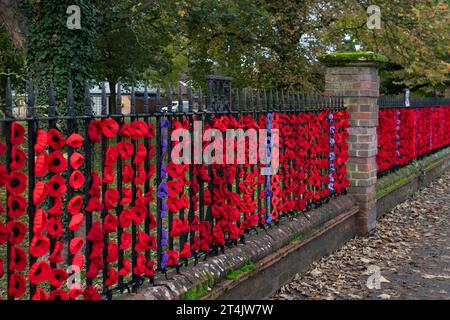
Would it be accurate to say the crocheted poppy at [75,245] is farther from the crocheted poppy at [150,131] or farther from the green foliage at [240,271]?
the green foliage at [240,271]

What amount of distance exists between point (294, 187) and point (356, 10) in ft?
38.6

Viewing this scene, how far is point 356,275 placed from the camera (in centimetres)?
579

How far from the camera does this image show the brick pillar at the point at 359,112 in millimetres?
7281

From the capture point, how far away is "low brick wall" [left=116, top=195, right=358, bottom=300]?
3.86 metres

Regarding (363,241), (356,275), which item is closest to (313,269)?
(356,275)

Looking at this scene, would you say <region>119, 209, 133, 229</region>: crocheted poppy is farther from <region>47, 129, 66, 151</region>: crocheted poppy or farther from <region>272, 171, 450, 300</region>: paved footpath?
<region>272, 171, 450, 300</region>: paved footpath

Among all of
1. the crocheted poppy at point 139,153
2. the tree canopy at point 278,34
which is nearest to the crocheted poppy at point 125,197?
the crocheted poppy at point 139,153

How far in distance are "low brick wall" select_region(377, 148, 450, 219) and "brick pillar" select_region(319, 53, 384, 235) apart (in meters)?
0.89

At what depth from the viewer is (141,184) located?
377 cm

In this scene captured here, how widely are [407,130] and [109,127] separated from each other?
8.52 m

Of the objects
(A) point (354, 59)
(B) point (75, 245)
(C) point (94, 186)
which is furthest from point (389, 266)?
(B) point (75, 245)

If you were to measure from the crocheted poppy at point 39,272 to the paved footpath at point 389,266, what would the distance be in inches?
105

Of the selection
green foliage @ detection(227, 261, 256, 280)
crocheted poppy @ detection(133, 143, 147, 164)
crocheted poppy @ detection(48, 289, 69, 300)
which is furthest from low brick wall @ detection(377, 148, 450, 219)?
crocheted poppy @ detection(48, 289, 69, 300)
